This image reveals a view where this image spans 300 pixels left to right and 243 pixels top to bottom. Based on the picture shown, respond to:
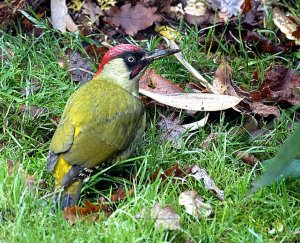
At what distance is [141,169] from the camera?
4738 mm

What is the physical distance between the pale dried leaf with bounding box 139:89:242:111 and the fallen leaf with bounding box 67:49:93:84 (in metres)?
0.60

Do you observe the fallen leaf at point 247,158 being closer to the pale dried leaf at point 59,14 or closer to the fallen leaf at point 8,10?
the pale dried leaf at point 59,14

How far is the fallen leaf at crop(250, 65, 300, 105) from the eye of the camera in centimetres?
549

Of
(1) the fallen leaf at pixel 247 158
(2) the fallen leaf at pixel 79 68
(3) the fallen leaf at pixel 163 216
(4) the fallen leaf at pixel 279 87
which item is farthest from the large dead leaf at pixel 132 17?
(3) the fallen leaf at pixel 163 216

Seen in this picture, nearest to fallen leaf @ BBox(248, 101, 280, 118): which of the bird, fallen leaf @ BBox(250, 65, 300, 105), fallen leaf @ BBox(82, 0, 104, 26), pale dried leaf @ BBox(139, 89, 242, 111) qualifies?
fallen leaf @ BBox(250, 65, 300, 105)

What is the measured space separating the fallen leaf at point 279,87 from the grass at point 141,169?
7.5 inches

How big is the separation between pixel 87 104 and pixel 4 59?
136 cm

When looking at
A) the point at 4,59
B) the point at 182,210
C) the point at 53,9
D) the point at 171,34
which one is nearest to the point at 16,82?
the point at 4,59

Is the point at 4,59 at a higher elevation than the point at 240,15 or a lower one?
lower

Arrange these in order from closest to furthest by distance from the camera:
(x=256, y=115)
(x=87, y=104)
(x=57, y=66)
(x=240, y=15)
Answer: (x=87, y=104) → (x=256, y=115) → (x=57, y=66) → (x=240, y=15)

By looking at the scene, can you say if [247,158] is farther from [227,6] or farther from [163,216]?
[227,6]

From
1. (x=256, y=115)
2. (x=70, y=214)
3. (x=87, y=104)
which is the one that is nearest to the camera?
(x=70, y=214)

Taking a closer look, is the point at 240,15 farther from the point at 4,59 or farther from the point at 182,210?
the point at 182,210

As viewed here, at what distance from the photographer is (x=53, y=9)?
642cm
